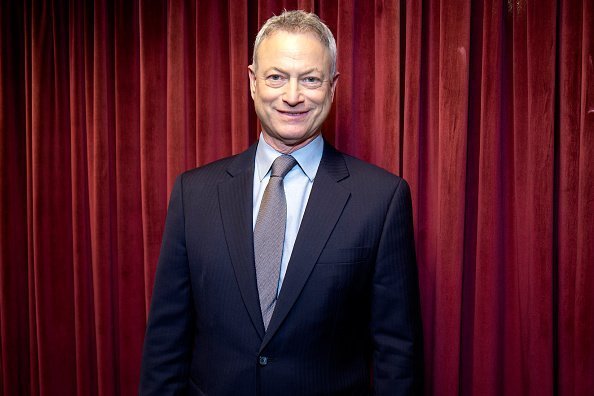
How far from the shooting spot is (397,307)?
127cm

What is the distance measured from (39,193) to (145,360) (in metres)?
0.97

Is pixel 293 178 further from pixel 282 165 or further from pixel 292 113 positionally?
pixel 292 113

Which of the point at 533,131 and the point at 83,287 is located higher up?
the point at 533,131

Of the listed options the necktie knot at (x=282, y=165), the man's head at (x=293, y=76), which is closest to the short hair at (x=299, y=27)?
the man's head at (x=293, y=76)

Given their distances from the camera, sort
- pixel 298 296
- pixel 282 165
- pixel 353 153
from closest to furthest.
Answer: pixel 298 296 < pixel 282 165 < pixel 353 153

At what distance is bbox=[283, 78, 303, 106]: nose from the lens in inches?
49.2

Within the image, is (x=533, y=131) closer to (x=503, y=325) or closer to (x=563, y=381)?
(x=503, y=325)

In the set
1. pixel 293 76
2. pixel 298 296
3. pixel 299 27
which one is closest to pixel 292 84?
pixel 293 76

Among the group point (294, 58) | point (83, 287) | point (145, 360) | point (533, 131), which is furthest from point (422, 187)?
point (83, 287)

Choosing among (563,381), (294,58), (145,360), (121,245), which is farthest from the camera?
(121,245)

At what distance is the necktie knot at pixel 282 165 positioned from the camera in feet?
4.24

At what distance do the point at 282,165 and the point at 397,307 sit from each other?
46 cm

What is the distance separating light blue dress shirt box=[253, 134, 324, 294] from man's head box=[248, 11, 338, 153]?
0.05 metres

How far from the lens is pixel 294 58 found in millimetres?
1254
